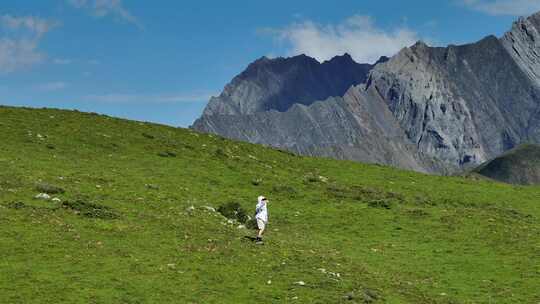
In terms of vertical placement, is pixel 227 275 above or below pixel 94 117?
below

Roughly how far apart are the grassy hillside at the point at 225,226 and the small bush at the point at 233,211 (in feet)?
3.86

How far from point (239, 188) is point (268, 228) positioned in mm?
10289

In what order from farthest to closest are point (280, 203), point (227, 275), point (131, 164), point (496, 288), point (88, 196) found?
1. point (131, 164)
2. point (280, 203)
3. point (88, 196)
4. point (496, 288)
5. point (227, 275)

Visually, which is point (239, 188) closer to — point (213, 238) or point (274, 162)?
point (274, 162)

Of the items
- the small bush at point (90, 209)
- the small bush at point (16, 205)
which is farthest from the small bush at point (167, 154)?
the small bush at point (16, 205)

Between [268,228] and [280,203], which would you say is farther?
[280,203]

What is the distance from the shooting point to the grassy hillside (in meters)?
28.9

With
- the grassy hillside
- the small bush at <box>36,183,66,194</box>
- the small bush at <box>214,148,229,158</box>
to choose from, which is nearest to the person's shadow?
the grassy hillside

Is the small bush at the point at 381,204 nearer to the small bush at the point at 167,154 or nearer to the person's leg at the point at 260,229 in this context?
the person's leg at the point at 260,229

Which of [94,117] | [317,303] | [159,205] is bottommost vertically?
[317,303]

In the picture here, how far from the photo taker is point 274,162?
207ft

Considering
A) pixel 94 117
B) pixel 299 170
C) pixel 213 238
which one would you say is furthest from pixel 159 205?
pixel 94 117

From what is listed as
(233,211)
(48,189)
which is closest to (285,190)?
(233,211)

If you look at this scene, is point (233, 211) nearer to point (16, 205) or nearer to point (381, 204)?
point (381, 204)
